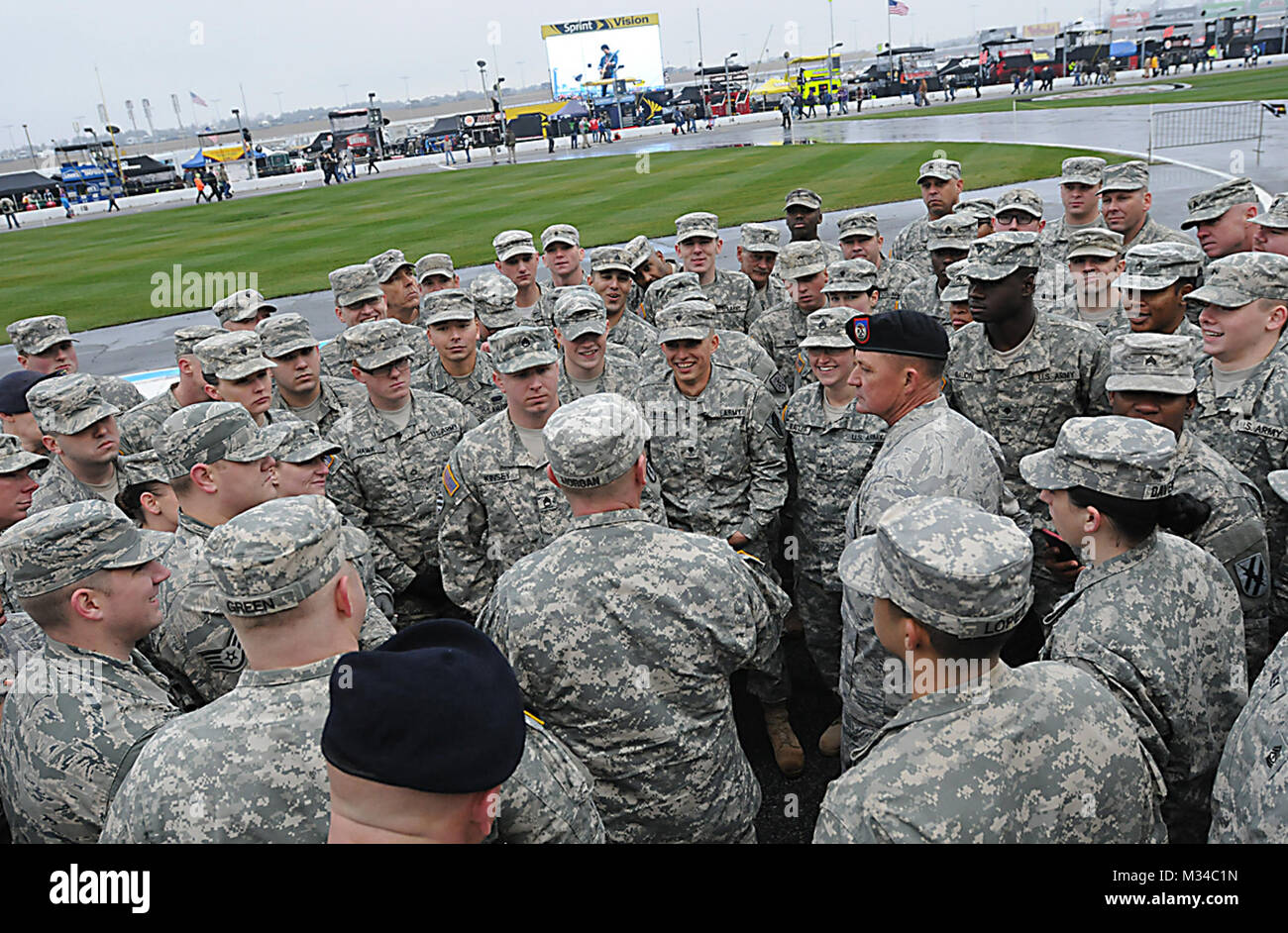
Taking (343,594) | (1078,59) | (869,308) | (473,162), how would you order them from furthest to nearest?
(1078,59), (473,162), (869,308), (343,594)

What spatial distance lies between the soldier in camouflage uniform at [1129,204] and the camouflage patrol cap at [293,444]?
6882 millimetres

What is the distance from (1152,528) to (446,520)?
3.41 m

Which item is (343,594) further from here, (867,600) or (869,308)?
(869,308)

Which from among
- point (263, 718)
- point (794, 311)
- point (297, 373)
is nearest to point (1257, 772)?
point (263, 718)

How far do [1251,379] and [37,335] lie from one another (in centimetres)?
927

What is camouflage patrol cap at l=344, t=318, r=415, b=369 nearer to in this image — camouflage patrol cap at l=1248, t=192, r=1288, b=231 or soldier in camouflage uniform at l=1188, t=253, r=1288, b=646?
soldier in camouflage uniform at l=1188, t=253, r=1288, b=646

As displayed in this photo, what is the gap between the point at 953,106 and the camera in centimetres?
4709

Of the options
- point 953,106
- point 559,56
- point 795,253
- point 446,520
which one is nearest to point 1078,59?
point 953,106

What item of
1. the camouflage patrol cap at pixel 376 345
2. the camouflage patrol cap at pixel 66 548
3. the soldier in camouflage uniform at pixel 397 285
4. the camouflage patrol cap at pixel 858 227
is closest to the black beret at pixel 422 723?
the camouflage patrol cap at pixel 66 548

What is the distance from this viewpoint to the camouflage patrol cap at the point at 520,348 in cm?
466

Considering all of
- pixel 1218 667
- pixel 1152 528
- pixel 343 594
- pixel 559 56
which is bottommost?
pixel 1218 667

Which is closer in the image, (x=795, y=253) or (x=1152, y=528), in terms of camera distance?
(x=1152, y=528)

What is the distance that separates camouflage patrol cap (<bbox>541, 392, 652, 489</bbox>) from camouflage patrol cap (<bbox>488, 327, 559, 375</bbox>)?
5.72ft

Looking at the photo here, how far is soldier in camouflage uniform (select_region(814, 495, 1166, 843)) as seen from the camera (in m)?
1.99
